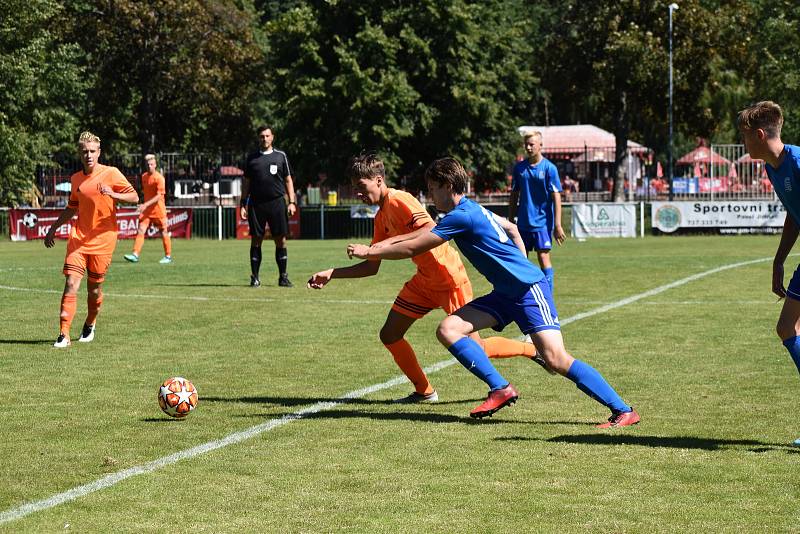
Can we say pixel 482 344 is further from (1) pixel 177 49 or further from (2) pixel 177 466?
(1) pixel 177 49

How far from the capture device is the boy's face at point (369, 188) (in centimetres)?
834

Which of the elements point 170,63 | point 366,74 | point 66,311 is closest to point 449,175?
point 66,311

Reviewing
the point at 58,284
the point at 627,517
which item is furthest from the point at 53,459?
the point at 58,284

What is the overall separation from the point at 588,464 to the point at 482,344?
2482mm

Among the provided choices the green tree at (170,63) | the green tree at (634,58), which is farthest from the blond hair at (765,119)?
the green tree at (634,58)

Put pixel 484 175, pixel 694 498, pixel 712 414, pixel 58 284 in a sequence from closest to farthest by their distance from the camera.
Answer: pixel 694 498 < pixel 712 414 < pixel 58 284 < pixel 484 175

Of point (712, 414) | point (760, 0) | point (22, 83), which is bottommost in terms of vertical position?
point (712, 414)

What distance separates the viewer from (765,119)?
22.4 feet

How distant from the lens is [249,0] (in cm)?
6844

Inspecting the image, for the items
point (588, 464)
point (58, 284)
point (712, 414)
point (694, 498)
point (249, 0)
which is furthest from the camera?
point (249, 0)

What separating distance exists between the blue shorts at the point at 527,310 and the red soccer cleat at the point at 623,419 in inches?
25.6

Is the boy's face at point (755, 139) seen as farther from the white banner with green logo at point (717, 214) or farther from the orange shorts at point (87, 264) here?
the white banner with green logo at point (717, 214)

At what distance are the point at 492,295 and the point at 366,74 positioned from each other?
36.5 m

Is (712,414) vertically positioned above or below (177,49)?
below
